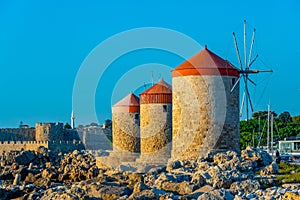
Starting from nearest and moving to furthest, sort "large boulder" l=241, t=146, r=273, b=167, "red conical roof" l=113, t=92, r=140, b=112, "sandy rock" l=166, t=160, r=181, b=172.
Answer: "large boulder" l=241, t=146, r=273, b=167
"sandy rock" l=166, t=160, r=181, b=172
"red conical roof" l=113, t=92, r=140, b=112

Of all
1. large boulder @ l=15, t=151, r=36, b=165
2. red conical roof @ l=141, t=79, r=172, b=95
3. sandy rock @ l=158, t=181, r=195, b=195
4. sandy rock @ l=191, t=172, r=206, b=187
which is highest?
red conical roof @ l=141, t=79, r=172, b=95

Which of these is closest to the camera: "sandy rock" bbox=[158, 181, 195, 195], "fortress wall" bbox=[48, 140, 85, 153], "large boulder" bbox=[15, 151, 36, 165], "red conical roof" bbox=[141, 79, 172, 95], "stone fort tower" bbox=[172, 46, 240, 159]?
"sandy rock" bbox=[158, 181, 195, 195]

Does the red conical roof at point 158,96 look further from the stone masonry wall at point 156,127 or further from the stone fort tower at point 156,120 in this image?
the stone masonry wall at point 156,127

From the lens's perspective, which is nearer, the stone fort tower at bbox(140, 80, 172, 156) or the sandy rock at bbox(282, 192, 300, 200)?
the sandy rock at bbox(282, 192, 300, 200)

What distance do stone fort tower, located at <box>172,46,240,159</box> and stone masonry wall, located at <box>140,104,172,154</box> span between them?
5440mm

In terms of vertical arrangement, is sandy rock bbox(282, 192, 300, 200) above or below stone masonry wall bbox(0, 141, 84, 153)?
below

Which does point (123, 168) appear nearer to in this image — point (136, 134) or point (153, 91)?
point (153, 91)

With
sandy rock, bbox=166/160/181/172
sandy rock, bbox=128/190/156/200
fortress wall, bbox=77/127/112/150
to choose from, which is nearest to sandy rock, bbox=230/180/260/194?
sandy rock, bbox=128/190/156/200

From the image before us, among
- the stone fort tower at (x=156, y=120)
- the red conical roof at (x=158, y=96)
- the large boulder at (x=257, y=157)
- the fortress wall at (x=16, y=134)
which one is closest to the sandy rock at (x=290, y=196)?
the large boulder at (x=257, y=157)

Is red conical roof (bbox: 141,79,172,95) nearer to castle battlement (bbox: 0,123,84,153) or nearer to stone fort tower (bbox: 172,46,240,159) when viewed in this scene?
stone fort tower (bbox: 172,46,240,159)

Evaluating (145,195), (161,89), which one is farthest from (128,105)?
(145,195)

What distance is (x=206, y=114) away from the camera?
20.9 meters

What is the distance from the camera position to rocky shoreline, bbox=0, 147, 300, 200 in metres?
13.0

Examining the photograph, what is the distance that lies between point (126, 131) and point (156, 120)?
463 centimetres
